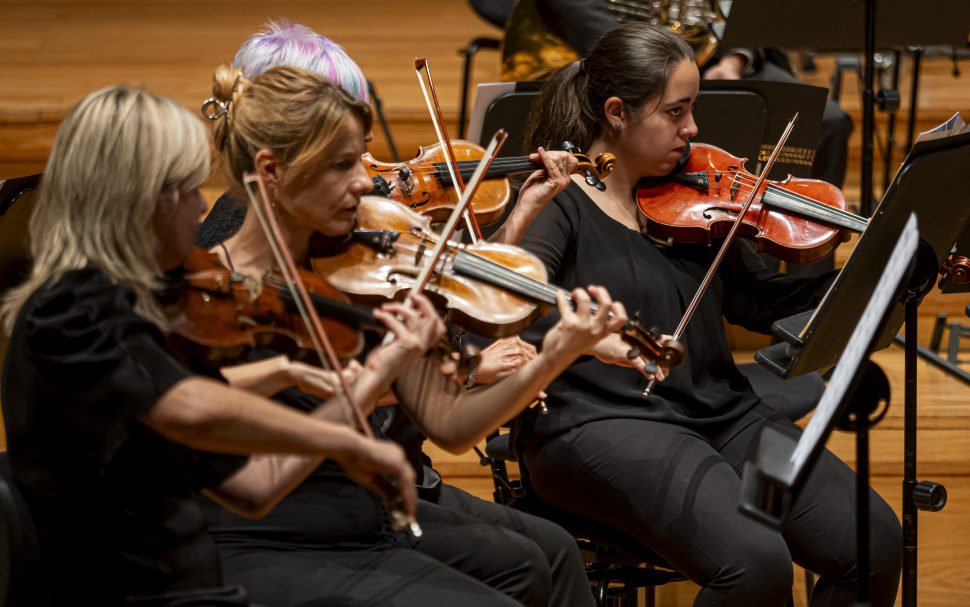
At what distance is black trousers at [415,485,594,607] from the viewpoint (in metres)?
1.65

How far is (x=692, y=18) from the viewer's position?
332 cm

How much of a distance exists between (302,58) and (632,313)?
2.35 ft

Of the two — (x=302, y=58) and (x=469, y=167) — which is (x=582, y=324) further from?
(x=302, y=58)

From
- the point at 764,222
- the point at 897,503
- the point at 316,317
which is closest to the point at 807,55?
the point at 897,503

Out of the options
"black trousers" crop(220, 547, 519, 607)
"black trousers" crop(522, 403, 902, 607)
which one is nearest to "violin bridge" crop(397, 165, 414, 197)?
"black trousers" crop(522, 403, 902, 607)

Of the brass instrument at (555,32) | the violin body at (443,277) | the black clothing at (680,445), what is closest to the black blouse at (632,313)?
the black clothing at (680,445)

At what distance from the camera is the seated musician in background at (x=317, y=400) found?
1.52m

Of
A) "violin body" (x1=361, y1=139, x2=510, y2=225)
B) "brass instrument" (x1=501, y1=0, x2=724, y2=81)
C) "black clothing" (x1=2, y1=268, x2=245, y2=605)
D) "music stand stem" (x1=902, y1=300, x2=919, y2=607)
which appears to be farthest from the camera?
"brass instrument" (x1=501, y1=0, x2=724, y2=81)

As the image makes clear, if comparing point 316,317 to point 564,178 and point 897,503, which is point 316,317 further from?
point 897,503

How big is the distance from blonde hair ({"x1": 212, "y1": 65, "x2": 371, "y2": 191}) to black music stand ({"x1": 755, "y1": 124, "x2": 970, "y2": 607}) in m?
0.74

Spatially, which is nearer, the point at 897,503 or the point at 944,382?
the point at 897,503

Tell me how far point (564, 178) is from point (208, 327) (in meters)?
0.84

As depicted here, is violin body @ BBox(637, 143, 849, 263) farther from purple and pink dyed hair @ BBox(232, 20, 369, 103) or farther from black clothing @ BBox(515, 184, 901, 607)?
purple and pink dyed hair @ BBox(232, 20, 369, 103)

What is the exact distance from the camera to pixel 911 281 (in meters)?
1.74
